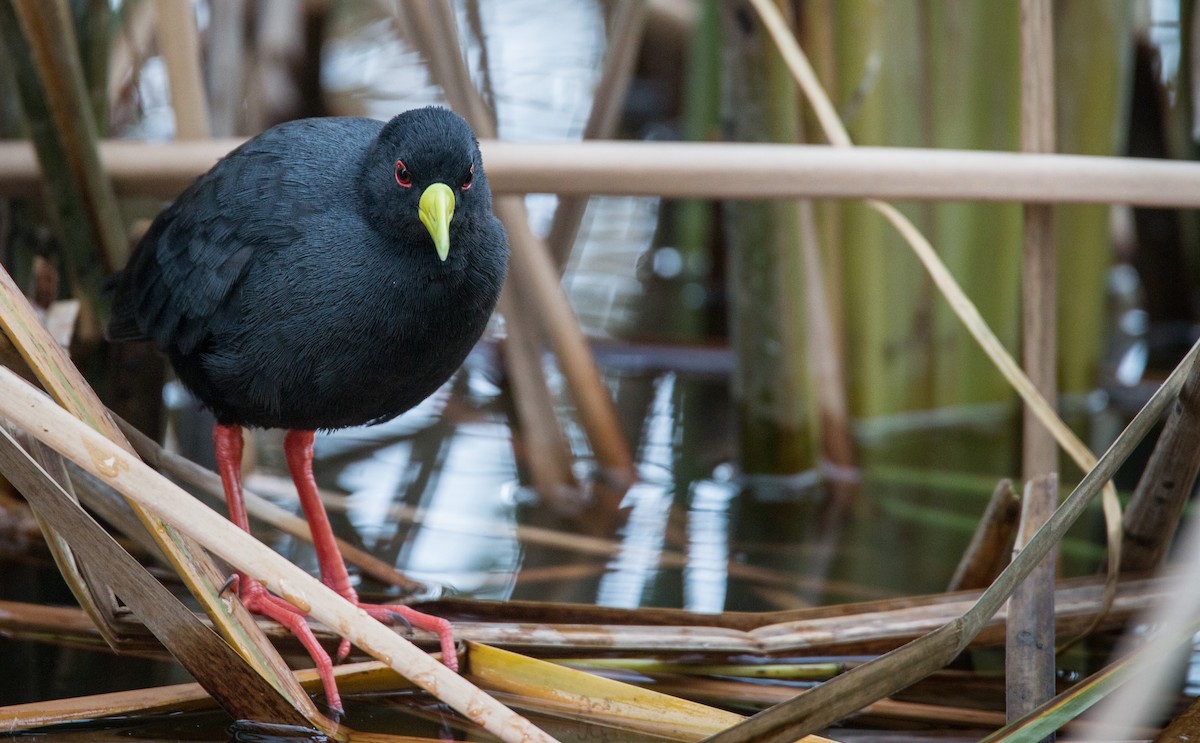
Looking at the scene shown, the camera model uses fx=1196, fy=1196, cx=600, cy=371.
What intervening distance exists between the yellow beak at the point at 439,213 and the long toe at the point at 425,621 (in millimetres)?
614

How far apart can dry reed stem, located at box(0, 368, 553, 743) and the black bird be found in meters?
0.35

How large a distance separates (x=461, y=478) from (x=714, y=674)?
3.97ft

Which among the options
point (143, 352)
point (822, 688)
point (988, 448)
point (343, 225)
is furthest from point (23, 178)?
point (988, 448)

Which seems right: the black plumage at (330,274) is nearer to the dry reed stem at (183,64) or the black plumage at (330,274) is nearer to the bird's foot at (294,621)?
the bird's foot at (294,621)

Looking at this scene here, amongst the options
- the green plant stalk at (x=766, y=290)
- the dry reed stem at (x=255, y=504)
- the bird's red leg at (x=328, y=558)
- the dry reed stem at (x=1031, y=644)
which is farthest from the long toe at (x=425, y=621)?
the green plant stalk at (x=766, y=290)

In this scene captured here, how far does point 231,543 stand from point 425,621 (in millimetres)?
532

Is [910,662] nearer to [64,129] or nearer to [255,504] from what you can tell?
[255,504]

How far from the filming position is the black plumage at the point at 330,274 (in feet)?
6.31

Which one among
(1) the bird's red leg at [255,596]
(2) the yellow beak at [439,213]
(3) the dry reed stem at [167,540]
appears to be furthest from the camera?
(1) the bird's red leg at [255,596]

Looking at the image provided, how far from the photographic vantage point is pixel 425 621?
6.60 ft

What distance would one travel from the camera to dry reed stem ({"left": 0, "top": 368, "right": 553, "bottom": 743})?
1.52 metres

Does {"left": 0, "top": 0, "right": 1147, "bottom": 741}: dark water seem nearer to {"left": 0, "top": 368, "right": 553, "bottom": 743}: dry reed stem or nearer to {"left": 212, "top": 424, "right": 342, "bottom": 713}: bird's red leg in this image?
{"left": 212, "top": 424, "right": 342, "bottom": 713}: bird's red leg

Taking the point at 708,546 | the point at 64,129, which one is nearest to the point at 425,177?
the point at 64,129

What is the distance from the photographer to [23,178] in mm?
2459
